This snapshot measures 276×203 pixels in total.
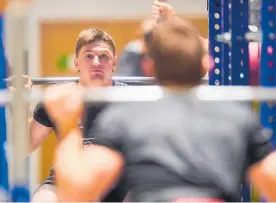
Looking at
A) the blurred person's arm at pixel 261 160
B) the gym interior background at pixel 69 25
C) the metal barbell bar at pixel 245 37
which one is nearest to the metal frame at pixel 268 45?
the metal barbell bar at pixel 245 37

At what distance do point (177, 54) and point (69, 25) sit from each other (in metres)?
4.32

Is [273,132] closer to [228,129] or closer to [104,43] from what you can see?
[228,129]

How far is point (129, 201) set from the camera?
4.86 ft

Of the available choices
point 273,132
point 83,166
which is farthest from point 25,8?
point 273,132

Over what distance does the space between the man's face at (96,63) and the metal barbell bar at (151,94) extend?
3.03 ft

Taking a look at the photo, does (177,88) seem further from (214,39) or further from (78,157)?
(214,39)

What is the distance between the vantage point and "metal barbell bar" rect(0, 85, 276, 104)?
4.66ft

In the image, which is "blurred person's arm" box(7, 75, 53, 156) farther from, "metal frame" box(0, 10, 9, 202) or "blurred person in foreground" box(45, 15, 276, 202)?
"blurred person in foreground" box(45, 15, 276, 202)

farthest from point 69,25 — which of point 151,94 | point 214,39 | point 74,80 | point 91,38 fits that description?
point 151,94

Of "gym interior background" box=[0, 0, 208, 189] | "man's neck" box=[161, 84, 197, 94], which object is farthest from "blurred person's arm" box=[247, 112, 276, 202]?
"gym interior background" box=[0, 0, 208, 189]

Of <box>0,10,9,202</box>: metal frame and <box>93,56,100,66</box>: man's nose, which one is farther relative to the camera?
<box>93,56,100,66</box>: man's nose

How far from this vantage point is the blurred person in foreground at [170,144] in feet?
4.70

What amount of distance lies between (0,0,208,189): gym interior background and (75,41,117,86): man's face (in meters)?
3.09

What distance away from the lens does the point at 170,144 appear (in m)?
1.44
